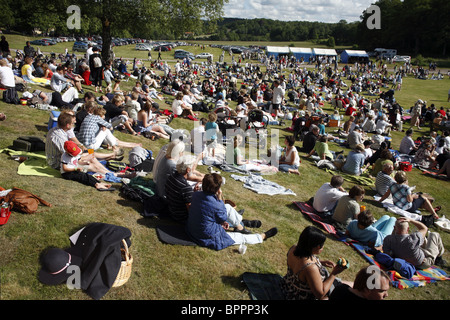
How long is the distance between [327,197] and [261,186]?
6.04 ft

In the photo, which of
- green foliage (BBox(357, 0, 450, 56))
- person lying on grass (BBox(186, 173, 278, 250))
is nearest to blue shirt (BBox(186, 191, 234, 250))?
person lying on grass (BBox(186, 173, 278, 250))

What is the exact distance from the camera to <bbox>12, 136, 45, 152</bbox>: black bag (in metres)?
7.18

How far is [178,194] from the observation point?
5.30 meters

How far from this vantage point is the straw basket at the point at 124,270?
4012mm

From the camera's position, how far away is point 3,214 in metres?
4.41

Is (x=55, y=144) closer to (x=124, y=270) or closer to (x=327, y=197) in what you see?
(x=124, y=270)

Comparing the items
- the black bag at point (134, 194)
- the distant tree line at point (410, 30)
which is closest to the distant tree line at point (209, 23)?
the distant tree line at point (410, 30)

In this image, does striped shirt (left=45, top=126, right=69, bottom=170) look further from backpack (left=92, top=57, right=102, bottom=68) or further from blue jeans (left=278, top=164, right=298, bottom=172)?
backpack (left=92, top=57, right=102, bottom=68)

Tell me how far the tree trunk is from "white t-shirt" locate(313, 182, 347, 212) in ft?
56.8

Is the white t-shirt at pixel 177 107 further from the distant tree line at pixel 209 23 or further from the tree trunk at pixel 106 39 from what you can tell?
the tree trunk at pixel 106 39

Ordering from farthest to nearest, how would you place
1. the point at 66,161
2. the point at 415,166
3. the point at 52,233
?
1. the point at 415,166
2. the point at 66,161
3. the point at 52,233

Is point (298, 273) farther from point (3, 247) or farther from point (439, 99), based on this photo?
point (439, 99)
